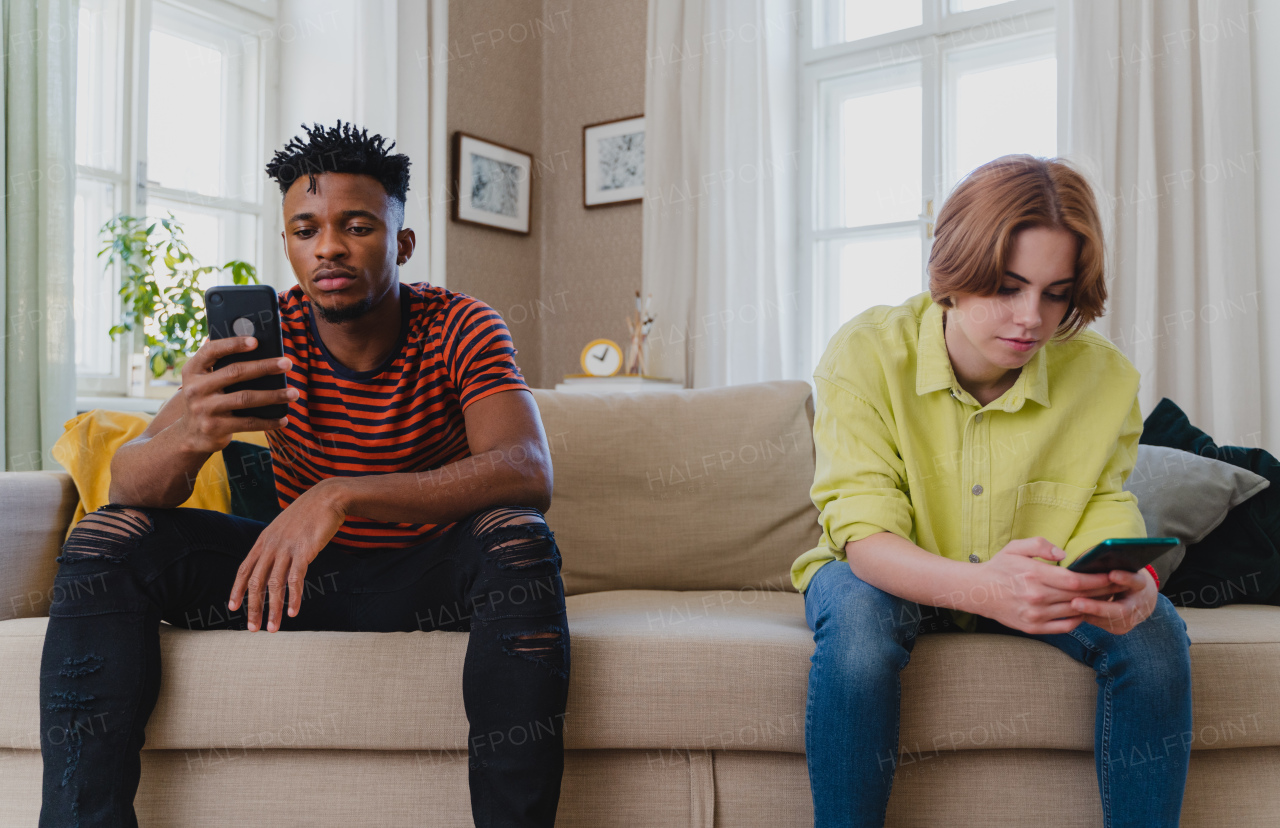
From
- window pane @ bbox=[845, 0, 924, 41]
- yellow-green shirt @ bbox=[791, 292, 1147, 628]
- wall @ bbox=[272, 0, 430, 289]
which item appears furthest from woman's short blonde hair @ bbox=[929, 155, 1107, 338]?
wall @ bbox=[272, 0, 430, 289]

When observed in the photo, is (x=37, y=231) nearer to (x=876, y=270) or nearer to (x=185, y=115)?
(x=185, y=115)

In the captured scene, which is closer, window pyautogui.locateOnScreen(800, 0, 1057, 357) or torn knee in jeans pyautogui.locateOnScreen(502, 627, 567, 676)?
torn knee in jeans pyautogui.locateOnScreen(502, 627, 567, 676)

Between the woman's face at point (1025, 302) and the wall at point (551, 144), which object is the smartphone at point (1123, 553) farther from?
the wall at point (551, 144)

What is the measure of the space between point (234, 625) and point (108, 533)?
0.67 ft

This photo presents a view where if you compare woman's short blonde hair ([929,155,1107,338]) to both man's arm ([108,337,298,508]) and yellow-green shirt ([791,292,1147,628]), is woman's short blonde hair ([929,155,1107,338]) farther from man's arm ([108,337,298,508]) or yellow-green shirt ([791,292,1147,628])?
man's arm ([108,337,298,508])

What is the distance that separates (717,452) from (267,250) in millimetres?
2125

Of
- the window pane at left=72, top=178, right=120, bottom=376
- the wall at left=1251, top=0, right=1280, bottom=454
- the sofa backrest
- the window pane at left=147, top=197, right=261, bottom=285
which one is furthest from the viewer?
the window pane at left=147, top=197, right=261, bottom=285

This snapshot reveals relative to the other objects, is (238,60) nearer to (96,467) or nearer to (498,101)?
(498,101)

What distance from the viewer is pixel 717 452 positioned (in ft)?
5.80

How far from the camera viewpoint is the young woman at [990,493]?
1.07 m

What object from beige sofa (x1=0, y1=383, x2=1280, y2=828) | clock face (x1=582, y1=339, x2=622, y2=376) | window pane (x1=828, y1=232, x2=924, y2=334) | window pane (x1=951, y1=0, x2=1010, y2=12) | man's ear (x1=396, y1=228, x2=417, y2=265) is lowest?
beige sofa (x1=0, y1=383, x2=1280, y2=828)

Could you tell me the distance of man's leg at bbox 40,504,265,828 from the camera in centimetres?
106

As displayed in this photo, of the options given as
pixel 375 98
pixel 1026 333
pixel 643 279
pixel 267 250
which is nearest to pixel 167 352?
pixel 267 250

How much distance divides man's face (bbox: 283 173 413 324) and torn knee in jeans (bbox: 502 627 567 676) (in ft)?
1.74
